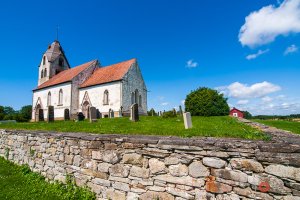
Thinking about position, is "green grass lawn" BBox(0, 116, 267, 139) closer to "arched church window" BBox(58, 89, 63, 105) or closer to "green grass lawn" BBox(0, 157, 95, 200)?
"green grass lawn" BBox(0, 157, 95, 200)

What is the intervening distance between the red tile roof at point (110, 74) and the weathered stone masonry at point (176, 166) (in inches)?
916

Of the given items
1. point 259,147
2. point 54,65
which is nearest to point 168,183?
point 259,147

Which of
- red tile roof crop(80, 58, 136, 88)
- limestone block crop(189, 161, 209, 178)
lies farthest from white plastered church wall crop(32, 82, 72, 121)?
limestone block crop(189, 161, 209, 178)

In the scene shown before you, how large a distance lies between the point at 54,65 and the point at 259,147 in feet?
145

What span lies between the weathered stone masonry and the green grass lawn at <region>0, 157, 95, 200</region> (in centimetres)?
27

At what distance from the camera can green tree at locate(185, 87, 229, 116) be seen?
85.5ft

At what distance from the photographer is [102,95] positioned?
29.4m

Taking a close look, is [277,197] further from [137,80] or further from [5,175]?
[137,80]

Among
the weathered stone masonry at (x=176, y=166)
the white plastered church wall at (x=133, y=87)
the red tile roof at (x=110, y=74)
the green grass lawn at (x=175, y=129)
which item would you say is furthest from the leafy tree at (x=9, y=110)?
the weathered stone masonry at (x=176, y=166)

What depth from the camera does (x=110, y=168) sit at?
4.80 m

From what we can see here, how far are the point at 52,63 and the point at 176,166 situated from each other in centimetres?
4307

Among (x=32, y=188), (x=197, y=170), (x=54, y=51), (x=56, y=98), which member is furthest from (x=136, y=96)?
(x=197, y=170)

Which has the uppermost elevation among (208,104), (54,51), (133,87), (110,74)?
(54,51)

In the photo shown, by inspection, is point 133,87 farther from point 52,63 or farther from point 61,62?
point 61,62
